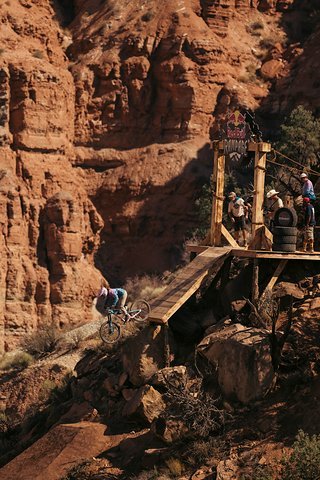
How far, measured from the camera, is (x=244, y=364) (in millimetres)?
20594

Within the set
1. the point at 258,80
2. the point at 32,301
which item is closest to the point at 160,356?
the point at 32,301

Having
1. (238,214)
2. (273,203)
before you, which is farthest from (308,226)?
(238,214)

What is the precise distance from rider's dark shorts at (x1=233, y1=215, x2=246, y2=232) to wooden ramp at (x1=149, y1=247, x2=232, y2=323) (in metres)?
1.81

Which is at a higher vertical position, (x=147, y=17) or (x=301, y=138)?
(x=147, y=17)

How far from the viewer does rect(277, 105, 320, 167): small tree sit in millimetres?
42000

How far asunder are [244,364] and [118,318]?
659 cm

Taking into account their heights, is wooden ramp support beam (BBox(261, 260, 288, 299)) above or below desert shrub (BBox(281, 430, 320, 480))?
above

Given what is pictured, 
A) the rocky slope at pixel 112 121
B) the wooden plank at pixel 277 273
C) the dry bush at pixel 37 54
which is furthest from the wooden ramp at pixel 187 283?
the dry bush at pixel 37 54

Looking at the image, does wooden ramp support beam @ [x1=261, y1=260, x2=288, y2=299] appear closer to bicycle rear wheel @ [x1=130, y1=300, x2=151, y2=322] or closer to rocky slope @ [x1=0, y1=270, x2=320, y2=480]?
rocky slope @ [x1=0, y1=270, x2=320, y2=480]

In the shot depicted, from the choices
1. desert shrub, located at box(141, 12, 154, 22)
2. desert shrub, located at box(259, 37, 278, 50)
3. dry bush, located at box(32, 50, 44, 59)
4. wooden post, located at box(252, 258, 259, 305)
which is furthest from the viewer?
desert shrub, located at box(259, 37, 278, 50)

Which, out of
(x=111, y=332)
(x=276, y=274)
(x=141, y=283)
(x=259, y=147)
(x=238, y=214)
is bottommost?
(x=141, y=283)

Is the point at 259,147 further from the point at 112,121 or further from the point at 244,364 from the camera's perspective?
the point at 112,121

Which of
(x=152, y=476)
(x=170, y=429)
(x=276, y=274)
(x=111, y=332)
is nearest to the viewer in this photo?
(x=152, y=476)

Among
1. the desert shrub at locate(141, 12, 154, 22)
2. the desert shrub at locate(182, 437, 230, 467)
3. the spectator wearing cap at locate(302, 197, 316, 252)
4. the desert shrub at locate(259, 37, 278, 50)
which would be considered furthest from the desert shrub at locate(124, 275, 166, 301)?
the desert shrub at locate(182, 437, 230, 467)
